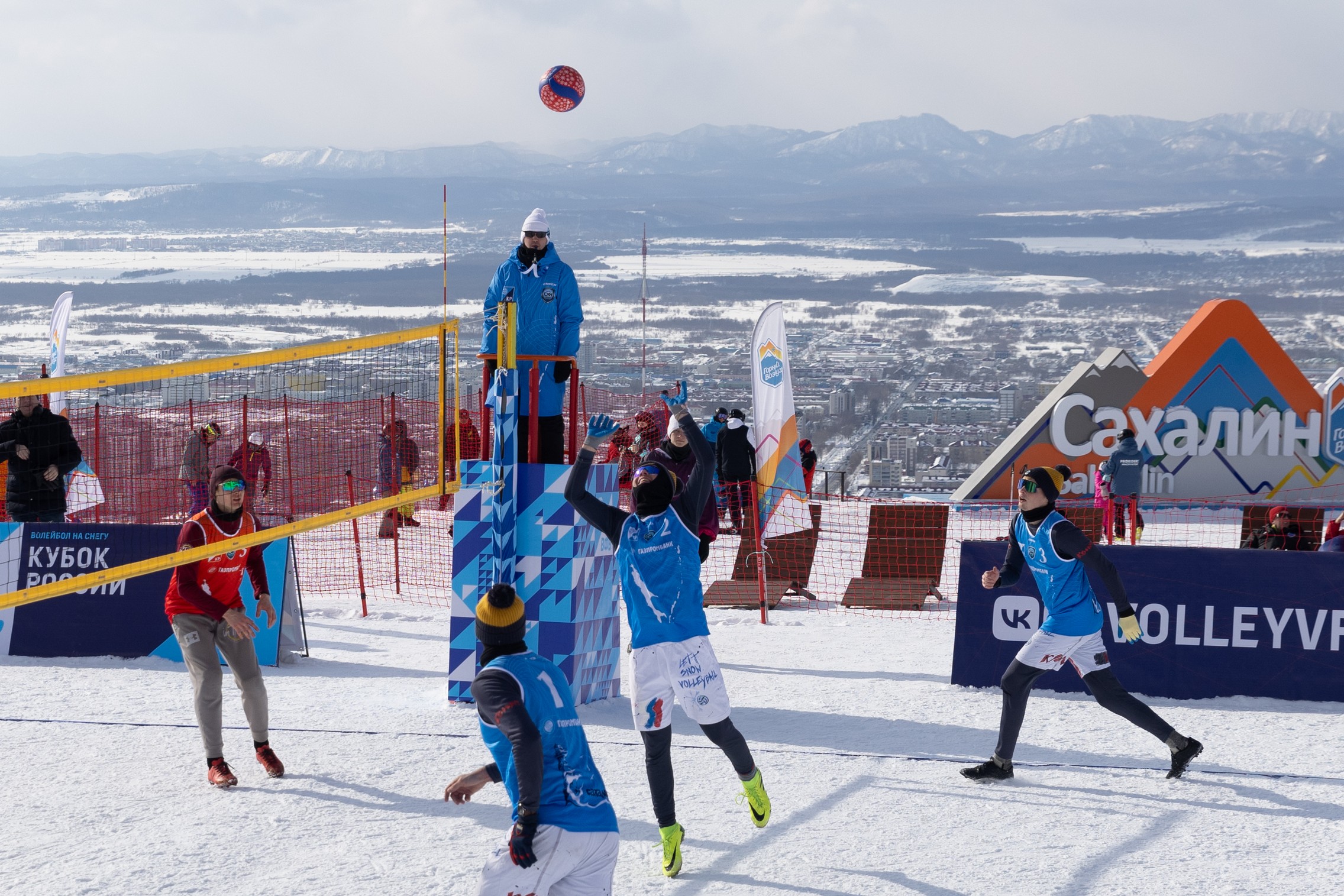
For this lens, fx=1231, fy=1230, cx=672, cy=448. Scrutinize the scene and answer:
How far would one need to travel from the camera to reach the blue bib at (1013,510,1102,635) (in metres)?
5.75

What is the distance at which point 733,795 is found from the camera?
569 cm

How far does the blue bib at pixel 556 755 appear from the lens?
11.6 ft

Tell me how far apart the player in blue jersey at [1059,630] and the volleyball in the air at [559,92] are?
16.3 ft

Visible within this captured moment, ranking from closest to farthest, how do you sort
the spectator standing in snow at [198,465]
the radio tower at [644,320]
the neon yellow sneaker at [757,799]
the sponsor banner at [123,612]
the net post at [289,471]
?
the neon yellow sneaker at [757,799]
the sponsor banner at [123,612]
the net post at [289,471]
the spectator standing in snow at [198,465]
the radio tower at [644,320]

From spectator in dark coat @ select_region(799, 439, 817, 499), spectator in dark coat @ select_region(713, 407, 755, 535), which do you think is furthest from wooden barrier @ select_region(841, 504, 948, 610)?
spectator in dark coat @ select_region(799, 439, 817, 499)

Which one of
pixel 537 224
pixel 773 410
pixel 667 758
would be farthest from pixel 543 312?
pixel 773 410

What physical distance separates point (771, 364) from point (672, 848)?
10.9m

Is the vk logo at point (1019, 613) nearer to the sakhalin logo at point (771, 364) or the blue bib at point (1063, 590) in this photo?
the blue bib at point (1063, 590)

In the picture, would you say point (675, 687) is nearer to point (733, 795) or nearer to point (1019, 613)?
point (733, 795)

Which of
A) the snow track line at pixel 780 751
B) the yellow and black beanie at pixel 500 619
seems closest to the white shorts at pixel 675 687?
the yellow and black beanie at pixel 500 619

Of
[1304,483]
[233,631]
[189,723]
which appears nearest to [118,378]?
[233,631]

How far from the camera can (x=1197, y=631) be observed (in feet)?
24.6

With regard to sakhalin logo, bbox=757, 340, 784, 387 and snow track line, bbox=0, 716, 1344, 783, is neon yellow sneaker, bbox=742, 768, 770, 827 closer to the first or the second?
snow track line, bbox=0, 716, 1344, 783

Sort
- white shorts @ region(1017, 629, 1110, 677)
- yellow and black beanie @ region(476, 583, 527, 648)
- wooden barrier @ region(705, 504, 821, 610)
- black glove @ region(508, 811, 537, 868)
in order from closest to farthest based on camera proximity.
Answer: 1. black glove @ region(508, 811, 537, 868)
2. yellow and black beanie @ region(476, 583, 527, 648)
3. white shorts @ region(1017, 629, 1110, 677)
4. wooden barrier @ region(705, 504, 821, 610)
